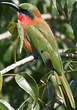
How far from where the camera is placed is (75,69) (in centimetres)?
215

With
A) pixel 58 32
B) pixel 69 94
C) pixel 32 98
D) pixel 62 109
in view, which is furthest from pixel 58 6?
pixel 58 32

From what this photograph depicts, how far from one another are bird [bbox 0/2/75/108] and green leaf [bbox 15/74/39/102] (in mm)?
360

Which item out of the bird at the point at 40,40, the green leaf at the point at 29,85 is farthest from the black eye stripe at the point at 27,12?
the green leaf at the point at 29,85

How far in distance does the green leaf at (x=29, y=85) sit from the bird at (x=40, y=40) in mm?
360

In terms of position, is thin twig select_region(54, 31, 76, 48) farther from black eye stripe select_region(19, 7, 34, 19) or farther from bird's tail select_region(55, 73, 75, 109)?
bird's tail select_region(55, 73, 75, 109)

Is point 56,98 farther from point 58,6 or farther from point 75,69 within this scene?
point 58,6

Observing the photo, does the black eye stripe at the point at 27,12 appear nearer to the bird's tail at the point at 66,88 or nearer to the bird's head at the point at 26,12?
the bird's head at the point at 26,12

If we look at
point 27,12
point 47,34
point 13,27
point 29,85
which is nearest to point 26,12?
point 27,12

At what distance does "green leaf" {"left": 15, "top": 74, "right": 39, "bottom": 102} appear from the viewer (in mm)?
1843

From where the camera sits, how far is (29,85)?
1.86 m

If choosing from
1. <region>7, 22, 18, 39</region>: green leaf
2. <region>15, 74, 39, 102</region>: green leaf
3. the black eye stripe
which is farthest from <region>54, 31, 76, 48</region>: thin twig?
<region>15, 74, 39, 102</region>: green leaf

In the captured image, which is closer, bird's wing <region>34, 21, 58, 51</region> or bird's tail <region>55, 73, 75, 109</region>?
bird's tail <region>55, 73, 75, 109</region>

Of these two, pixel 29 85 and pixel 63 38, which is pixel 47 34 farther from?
pixel 63 38

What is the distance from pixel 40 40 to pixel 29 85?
80 centimetres
